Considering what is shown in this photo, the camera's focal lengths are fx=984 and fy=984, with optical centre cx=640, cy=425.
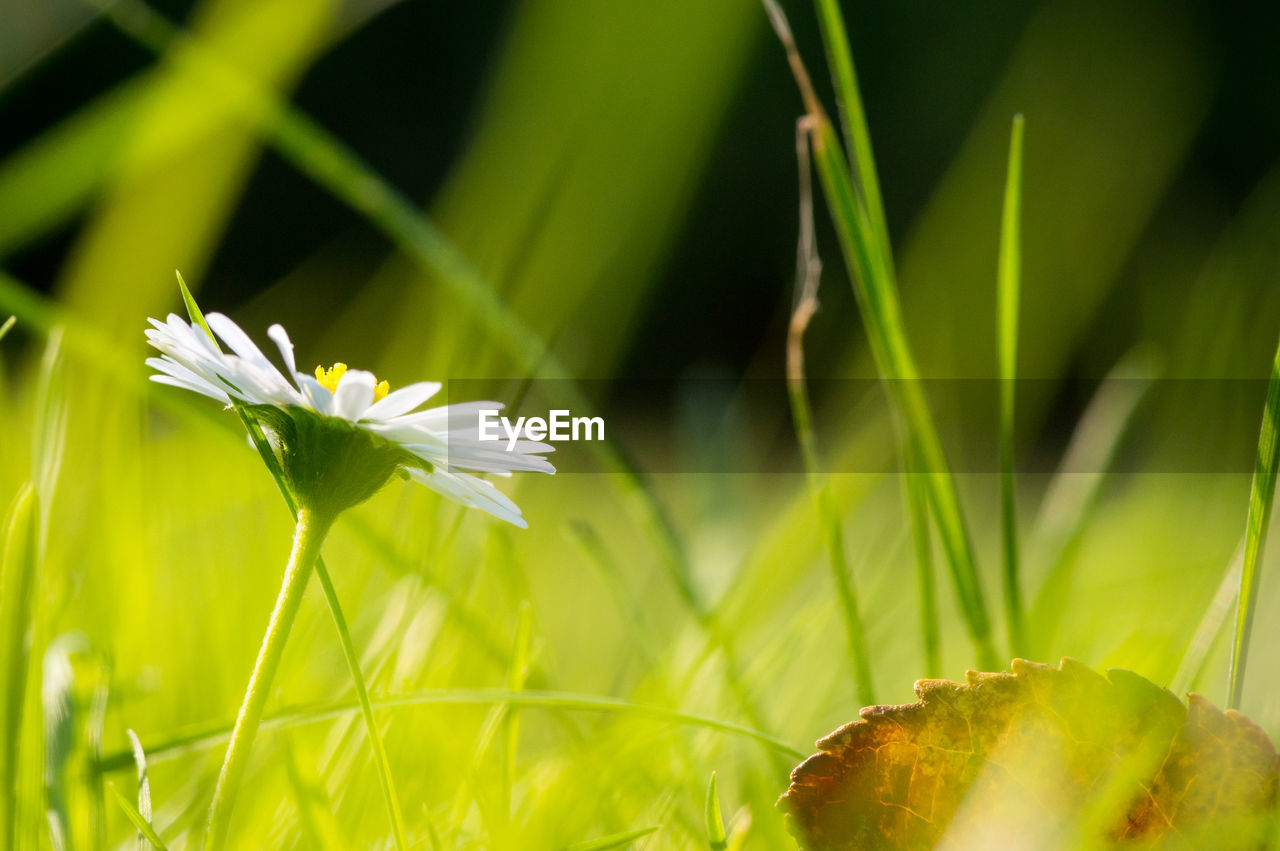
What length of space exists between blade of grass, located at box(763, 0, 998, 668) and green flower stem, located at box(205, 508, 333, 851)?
0.14 metres

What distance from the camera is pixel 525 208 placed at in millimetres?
450

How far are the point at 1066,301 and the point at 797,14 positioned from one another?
0.62 m

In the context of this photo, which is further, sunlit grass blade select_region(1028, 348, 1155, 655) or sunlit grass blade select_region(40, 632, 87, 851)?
sunlit grass blade select_region(1028, 348, 1155, 655)

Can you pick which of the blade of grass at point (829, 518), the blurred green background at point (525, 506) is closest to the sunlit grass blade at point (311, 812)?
the blurred green background at point (525, 506)

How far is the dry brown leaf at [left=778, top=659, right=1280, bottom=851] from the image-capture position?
16 centimetres

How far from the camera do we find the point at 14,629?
0.16 meters

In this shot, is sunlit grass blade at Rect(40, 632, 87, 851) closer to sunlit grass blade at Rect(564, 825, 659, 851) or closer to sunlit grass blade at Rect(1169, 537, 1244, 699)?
sunlit grass blade at Rect(564, 825, 659, 851)

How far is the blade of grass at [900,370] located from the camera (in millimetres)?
238

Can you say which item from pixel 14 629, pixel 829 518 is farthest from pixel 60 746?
pixel 829 518

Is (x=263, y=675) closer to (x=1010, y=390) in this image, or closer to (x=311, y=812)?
(x=311, y=812)

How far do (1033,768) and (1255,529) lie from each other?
0.07 metres

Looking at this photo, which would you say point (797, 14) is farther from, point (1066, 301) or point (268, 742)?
point (268, 742)

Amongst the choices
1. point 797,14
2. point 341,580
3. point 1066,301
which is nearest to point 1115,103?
point 1066,301

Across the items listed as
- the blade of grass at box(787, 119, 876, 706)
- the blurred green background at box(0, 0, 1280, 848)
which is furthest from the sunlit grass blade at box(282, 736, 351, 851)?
the blade of grass at box(787, 119, 876, 706)
